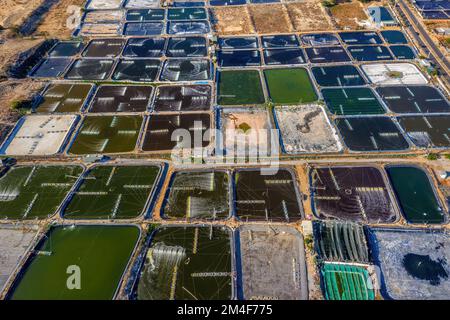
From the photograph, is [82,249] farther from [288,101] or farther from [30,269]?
[288,101]

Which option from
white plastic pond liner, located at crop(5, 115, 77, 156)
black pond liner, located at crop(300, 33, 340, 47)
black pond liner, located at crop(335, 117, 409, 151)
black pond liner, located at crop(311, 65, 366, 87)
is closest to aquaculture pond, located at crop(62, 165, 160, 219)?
white plastic pond liner, located at crop(5, 115, 77, 156)

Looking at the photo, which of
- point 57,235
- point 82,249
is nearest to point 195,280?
point 82,249

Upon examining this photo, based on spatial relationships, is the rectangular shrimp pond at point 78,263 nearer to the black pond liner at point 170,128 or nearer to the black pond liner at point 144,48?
the black pond liner at point 170,128

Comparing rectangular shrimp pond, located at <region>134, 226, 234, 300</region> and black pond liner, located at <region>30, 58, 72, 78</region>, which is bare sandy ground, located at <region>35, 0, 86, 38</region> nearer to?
black pond liner, located at <region>30, 58, 72, 78</region>

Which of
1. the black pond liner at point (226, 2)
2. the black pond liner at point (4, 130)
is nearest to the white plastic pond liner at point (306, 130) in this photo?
the black pond liner at point (4, 130)

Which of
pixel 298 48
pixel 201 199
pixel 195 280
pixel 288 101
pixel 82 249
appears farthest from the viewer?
pixel 298 48

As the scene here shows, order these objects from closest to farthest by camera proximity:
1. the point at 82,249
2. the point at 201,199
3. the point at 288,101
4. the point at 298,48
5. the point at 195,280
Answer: the point at 195,280
the point at 82,249
the point at 201,199
the point at 288,101
the point at 298,48
